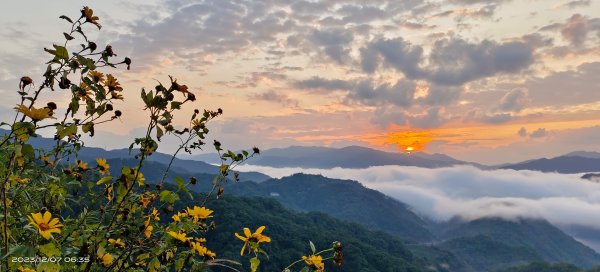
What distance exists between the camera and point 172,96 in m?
3.31

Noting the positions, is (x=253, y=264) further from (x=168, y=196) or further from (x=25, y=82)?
(x=25, y=82)

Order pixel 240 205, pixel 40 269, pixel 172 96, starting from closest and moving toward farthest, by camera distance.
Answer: pixel 40 269
pixel 172 96
pixel 240 205

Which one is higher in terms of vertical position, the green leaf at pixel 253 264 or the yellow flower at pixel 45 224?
the yellow flower at pixel 45 224

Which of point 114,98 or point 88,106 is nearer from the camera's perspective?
point 88,106

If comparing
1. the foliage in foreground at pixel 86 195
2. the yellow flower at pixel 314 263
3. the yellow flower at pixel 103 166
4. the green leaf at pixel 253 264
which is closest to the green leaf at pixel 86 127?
the foliage in foreground at pixel 86 195

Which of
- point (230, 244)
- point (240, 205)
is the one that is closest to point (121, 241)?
point (230, 244)

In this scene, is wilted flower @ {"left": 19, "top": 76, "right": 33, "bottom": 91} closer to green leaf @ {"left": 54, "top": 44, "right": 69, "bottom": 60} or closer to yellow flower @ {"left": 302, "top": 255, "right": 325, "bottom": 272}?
green leaf @ {"left": 54, "top": 44, "right": 69, "bottom": 60}

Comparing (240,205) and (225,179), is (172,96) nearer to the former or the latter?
(225,179)

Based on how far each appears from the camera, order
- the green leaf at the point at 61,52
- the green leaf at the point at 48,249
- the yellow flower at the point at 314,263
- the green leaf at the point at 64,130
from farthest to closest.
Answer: the yellow flower at the point at 314,263, the green leaf at the point at 64,130, the green leaf at the point at 61,52, the green leaf at the point at 48,249

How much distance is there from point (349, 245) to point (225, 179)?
176029 mm

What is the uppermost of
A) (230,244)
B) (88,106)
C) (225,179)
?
(88,106)

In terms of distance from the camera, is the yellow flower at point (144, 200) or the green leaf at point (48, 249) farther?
the yellow flower at point (144, 200)

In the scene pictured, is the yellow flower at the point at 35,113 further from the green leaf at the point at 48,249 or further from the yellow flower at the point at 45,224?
the green leaf at the point at 48,249

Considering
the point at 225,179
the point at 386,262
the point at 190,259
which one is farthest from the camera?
the point at 386,262
